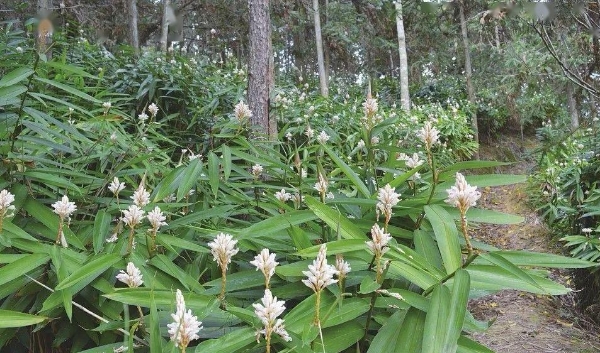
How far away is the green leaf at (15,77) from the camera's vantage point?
1.26 metres

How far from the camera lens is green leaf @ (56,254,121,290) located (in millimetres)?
922

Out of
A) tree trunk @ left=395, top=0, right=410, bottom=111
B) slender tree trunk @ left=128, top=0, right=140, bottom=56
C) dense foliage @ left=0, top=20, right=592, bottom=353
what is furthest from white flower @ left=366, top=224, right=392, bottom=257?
tree trunk @ left=395, top=0, right=410, bottom=111

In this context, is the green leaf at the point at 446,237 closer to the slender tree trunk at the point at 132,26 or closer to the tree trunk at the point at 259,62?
the tree trunk at the point at 259,62

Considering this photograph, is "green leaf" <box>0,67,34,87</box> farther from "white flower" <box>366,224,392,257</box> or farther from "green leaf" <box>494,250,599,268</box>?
"green leaf" <box>494,250,599,268</box>

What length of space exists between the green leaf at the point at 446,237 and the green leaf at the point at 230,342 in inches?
16.7

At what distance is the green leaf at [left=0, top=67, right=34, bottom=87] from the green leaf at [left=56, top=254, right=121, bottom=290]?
24.0 inches

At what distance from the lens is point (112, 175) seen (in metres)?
1.56

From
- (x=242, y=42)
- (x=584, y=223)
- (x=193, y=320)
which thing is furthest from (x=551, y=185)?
(x=242, y=42)

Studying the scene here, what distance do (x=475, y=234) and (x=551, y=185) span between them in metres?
1.23

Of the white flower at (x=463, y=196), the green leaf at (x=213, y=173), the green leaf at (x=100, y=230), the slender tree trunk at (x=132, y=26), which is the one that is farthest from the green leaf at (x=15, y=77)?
the slender tree trunk at (x=132, y=26)

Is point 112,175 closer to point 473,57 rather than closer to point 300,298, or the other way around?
point 300,298

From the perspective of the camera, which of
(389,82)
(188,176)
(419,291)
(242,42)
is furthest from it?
(389,82)

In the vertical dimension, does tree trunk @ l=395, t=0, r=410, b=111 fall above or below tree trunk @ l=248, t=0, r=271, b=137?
above

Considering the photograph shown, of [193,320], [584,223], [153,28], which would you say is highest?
[153,28]
